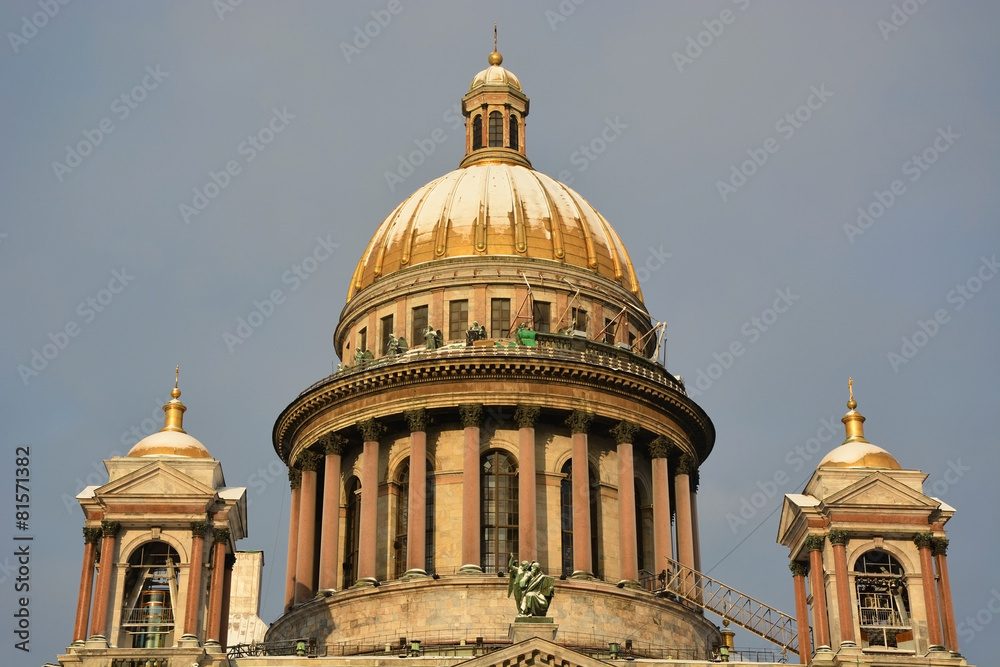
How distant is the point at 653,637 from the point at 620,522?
5256mm

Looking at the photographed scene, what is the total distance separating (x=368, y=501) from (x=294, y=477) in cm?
699

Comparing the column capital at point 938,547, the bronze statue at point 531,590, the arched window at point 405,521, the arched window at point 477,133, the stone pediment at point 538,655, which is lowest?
the stone pediment at point 538,655

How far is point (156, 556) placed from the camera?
62906 millimetres

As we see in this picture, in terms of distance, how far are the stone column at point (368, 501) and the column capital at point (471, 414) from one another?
13.0 feet

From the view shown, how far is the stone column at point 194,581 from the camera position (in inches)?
2378

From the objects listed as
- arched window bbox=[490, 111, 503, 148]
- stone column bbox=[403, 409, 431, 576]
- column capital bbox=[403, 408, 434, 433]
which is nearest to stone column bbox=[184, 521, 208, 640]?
stone column bbox=[403, 409, 431, 576]

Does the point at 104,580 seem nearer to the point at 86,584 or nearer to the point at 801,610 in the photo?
the point at 86,584

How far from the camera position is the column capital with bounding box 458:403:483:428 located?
244 feet

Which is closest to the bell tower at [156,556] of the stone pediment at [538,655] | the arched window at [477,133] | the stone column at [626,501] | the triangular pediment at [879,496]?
the stone pediment at [538,655]

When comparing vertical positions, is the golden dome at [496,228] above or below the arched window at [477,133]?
below

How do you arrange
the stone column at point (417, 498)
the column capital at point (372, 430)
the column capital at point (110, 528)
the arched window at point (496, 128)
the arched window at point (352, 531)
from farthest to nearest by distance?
the arched window at point (496, 128) < the arched window at point (352, 531) < the column capital at point (372, 430) < the stone column at point (417, 498) < the column capital at point (110, 528)

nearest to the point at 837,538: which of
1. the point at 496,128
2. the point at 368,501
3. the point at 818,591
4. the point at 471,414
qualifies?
the point at 818,591

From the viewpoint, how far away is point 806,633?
63.9 metres

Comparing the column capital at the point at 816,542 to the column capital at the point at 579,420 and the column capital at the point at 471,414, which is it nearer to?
the column capital at the point at 579,420
